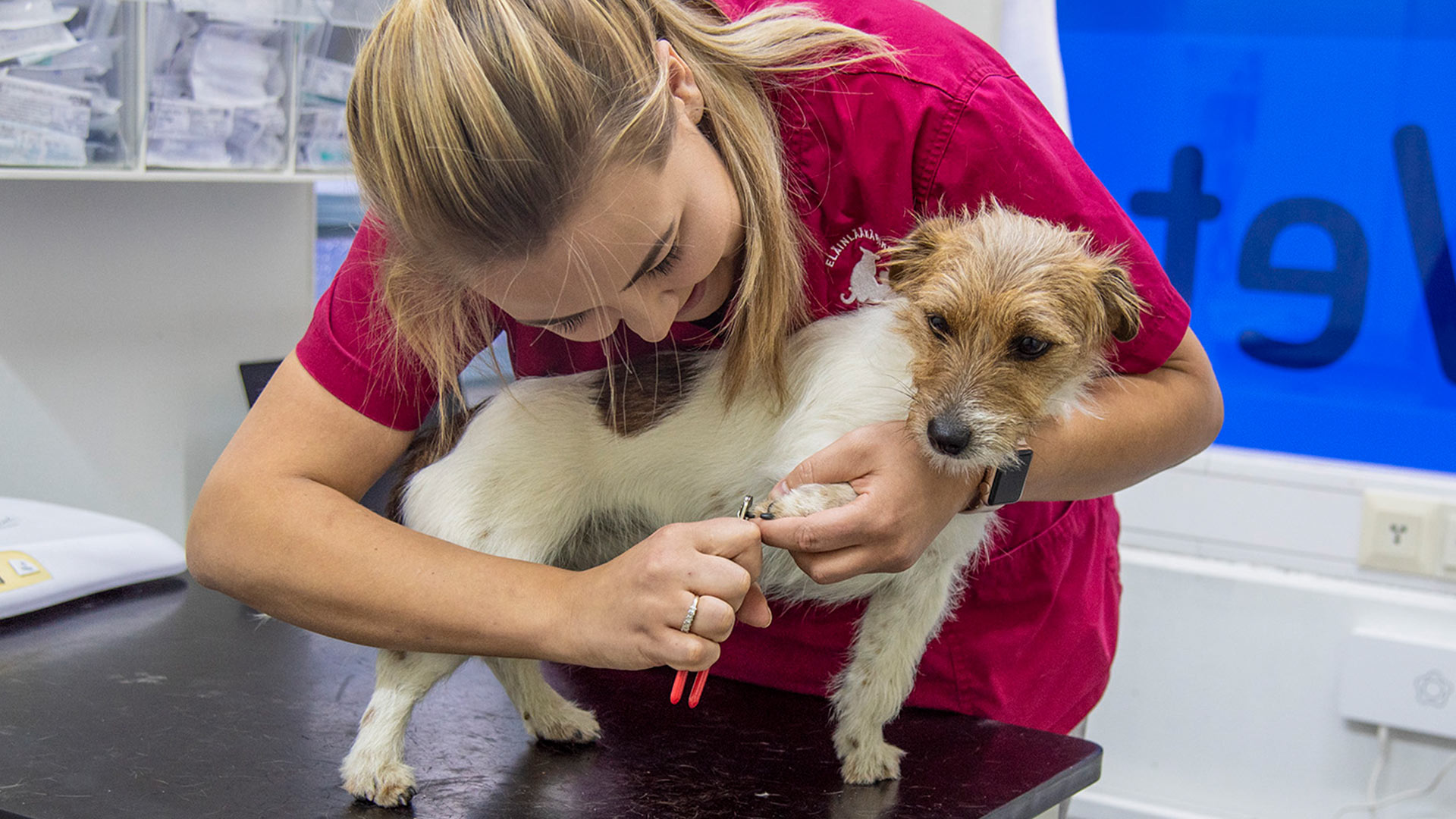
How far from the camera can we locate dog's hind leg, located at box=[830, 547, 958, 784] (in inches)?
45.4

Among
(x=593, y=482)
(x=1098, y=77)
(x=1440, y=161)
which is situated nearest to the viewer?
(x=593, y=482)

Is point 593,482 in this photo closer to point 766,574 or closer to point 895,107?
point 766,574

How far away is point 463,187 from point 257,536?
1.48 feet

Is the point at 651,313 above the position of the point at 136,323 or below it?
above

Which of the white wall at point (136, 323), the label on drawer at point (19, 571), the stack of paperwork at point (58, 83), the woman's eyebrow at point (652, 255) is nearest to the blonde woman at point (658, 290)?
the woman's eyebrow at point (652, 255)

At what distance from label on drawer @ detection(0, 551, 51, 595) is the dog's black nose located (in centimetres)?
126

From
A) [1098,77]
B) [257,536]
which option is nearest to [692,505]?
[257,536]

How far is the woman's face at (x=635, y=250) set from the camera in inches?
37.1

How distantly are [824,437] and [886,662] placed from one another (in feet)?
0.80

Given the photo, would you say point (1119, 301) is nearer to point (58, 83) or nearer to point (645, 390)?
point (645, 390)

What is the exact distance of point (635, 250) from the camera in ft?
3.14

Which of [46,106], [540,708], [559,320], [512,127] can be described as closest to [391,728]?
[540,708]

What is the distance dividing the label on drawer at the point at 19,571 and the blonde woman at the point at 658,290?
0.53 metres

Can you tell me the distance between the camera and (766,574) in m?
1.26
